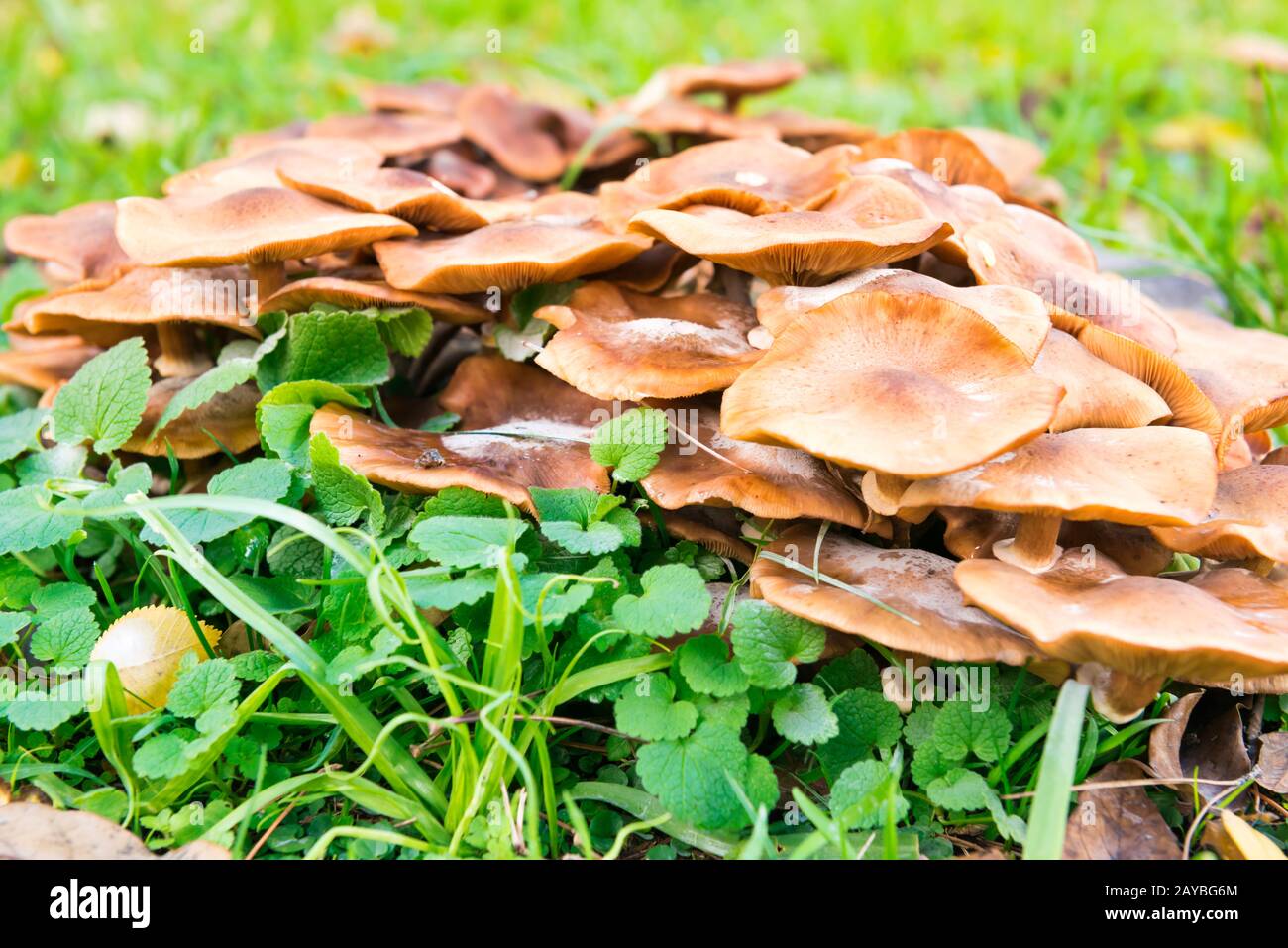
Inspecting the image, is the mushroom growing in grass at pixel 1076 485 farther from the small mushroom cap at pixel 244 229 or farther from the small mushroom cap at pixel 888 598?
the small mushroom cap at pixel 244 229

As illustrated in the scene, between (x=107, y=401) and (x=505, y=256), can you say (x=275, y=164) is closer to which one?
(x=107, y=401)

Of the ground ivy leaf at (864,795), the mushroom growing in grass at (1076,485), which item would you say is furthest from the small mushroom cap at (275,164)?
the ground ivy leaf at (864,795)

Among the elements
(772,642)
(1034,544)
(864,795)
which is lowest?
(864,795)

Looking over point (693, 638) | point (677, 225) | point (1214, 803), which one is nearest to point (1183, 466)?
point (1214, 803)

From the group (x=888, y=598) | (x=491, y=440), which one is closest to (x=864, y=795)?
(x=888, y=598)

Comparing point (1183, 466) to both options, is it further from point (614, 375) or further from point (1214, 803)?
point (614, 375)

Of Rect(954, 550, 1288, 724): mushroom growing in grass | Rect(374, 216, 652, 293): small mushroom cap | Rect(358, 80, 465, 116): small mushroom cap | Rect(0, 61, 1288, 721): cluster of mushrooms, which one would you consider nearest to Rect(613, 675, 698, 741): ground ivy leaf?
Rect(0, 61, 1288, 721): cluster of mushrooms
